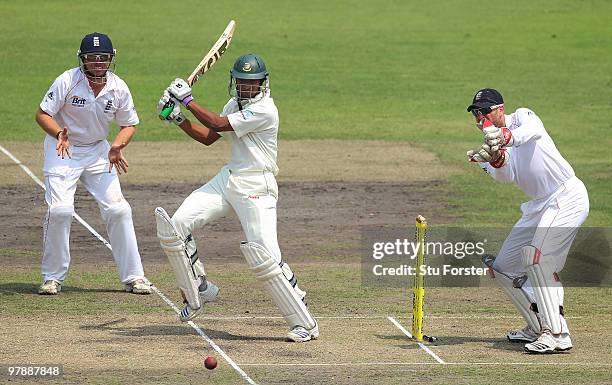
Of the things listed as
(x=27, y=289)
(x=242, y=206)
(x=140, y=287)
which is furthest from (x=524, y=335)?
(x=27, y=289)

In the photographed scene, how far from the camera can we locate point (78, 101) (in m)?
13.5

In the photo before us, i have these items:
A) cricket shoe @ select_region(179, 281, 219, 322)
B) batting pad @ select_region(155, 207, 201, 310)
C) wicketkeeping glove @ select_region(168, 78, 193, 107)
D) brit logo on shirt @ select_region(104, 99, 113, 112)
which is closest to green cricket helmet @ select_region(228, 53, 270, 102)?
wicketkeeping glove @ select_region(168, 78, 193, 107)

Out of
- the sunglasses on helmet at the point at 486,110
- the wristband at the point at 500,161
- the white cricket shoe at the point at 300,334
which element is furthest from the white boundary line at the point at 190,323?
the sunglasses on helmet at the point at 486,110

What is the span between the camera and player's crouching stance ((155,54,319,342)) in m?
11.7

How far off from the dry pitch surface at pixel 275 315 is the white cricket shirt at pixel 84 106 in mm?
1596

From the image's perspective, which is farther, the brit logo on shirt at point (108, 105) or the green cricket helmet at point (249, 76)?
the brit logo on shirt at point (108, 105)

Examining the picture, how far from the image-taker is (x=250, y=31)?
117 ft

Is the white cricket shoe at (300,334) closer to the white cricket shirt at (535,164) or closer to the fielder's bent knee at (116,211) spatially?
the white cricket shirt at (535,164)

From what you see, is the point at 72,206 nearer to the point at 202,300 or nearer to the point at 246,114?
the point at 202,300

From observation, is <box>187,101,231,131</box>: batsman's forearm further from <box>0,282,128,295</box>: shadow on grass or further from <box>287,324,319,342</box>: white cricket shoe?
<box>0,282,128,295</box>: shadow on grass

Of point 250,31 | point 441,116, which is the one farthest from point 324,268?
point 250,31

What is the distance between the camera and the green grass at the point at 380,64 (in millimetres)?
23594

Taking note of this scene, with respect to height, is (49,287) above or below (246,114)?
below

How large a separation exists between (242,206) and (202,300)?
36.8 inches
